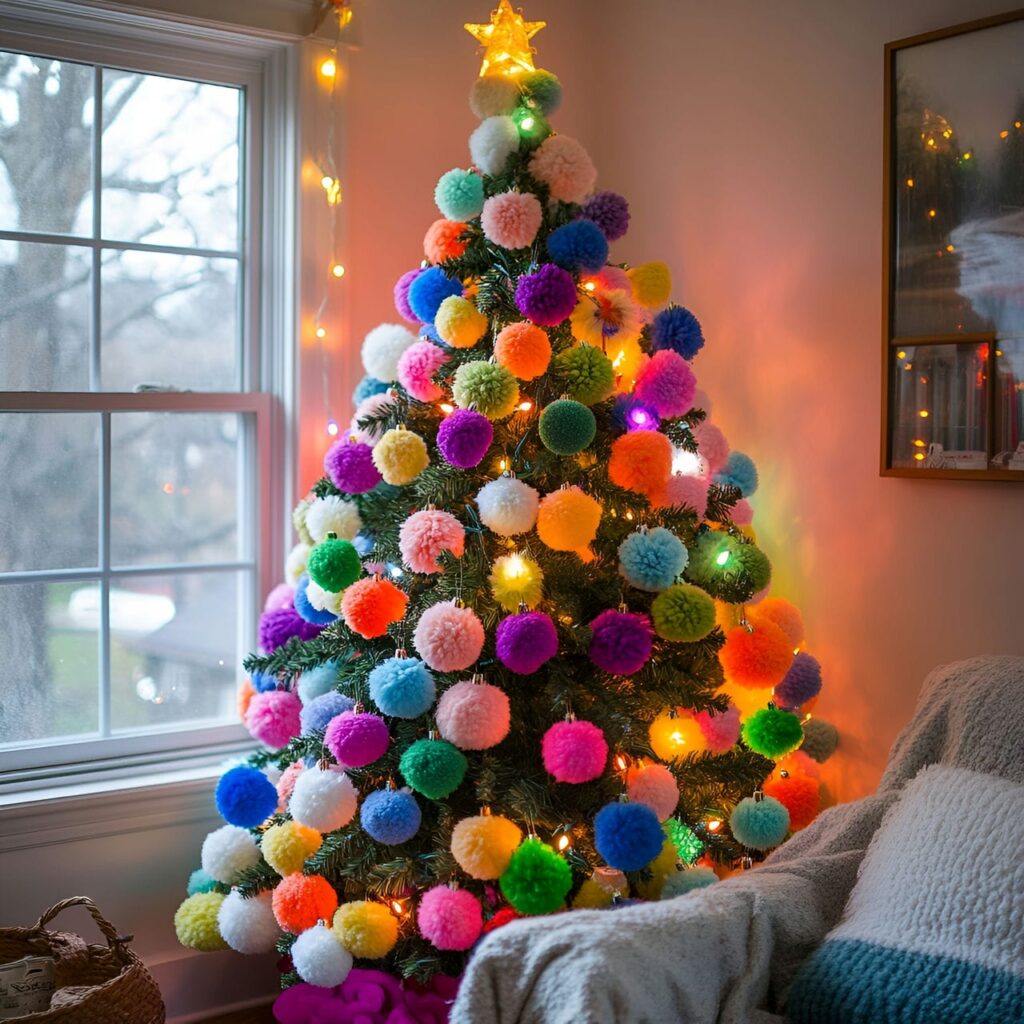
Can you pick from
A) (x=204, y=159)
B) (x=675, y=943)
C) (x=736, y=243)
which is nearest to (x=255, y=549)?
(x=204, y=159)

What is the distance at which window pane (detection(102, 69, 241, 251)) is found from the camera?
240 cm

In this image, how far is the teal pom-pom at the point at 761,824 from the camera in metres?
1.95

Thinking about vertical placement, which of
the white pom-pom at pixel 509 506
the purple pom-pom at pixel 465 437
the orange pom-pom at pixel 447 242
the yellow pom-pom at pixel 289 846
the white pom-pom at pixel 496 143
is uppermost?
the white pom-pom at pixel 496 143

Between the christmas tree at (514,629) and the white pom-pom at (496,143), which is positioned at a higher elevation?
the white pom-pom at (496,143)

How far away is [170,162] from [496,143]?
871mm

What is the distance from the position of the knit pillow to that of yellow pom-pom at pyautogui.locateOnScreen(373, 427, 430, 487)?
37.5 inches

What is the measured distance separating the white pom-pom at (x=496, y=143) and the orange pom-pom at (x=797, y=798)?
1236mm

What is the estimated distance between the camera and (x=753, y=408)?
2537 millimetres

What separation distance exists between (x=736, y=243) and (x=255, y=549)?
1271 mm

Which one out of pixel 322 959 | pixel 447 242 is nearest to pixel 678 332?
pixel 447 242

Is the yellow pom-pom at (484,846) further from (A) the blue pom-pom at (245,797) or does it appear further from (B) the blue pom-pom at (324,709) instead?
(A) the blue pom-pom at (245,797)

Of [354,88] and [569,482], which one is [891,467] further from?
[354,88]

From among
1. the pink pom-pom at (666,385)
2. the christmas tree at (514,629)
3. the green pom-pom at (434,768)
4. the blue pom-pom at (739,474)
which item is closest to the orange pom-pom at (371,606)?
the christmas tree at (514,629)

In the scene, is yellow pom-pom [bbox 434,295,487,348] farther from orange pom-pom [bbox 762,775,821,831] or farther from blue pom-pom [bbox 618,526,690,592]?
orange pom-pom [bbox 762,775,821,831]
